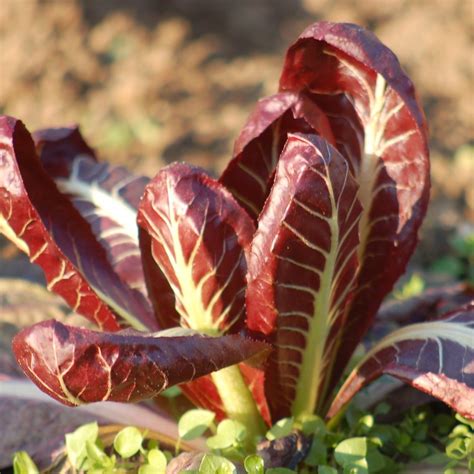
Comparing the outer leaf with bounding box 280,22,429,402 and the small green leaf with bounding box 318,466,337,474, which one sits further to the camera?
the outer leaf with bounding box 280,22,429,402

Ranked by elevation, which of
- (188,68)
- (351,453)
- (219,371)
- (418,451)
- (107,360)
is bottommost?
(418,451)

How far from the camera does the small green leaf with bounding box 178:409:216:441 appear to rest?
72.7 inches

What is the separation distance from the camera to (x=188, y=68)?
5.79 metres

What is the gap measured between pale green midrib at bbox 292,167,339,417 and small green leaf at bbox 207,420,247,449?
0.61 ft

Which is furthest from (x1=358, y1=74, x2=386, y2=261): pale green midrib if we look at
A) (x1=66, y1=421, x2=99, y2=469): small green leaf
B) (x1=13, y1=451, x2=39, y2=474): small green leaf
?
(x1=13, y1=451, x2=39, y2=474): small green leaf

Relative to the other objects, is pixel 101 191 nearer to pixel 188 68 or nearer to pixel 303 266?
pixel 303 266

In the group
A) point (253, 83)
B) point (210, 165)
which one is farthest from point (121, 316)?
point (253, 83)

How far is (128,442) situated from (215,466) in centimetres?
30

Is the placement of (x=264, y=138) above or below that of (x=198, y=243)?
above

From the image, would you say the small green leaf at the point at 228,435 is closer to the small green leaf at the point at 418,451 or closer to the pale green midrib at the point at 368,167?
the small green leaf at the point at 418,451

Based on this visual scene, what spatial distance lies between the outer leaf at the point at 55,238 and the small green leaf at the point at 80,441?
0.26 m

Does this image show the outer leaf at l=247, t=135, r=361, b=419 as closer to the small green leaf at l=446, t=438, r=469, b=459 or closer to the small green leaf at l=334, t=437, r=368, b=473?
the small green leaf at l=334, t=437, r=368, b=473

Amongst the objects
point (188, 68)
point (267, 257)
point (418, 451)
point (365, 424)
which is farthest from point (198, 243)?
point (188, 68)

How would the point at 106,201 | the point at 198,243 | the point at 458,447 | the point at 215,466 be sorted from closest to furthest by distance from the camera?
the point at 215,466
the point at 198,243
the point at 458,447
the point at 106,201
